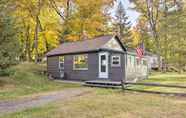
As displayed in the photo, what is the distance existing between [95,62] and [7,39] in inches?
289

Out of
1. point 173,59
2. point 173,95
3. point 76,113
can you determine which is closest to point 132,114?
point 76,113

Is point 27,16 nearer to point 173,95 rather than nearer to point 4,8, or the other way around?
point 4,8

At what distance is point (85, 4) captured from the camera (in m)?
32.0

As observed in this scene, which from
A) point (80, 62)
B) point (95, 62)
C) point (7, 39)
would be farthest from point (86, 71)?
point (7, 39)

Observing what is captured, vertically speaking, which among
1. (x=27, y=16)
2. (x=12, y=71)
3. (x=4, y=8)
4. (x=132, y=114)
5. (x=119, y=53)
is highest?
(x=27, y=16)

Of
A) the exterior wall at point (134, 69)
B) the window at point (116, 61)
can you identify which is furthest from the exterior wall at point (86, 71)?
the exterior wall at point (134, 69)

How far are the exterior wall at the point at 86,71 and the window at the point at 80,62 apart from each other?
1.16 ft

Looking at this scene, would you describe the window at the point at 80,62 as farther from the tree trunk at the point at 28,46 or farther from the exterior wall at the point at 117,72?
the tree trunk at the point at 28,46

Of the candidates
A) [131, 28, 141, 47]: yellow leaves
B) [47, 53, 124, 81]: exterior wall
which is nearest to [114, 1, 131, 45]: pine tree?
[131, 28, 141, 47]: yellow leaves

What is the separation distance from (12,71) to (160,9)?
1033 inches

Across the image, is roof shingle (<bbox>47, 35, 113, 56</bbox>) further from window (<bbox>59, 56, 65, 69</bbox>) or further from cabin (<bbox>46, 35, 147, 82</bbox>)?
window (<bbox>59, 56, 65, 69</bbox>)

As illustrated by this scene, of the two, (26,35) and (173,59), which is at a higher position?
(26,35)

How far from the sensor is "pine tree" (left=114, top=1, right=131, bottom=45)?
164 feet

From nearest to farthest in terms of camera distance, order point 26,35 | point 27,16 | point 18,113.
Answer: point 18,113 → point 27,16 → point 26,35
